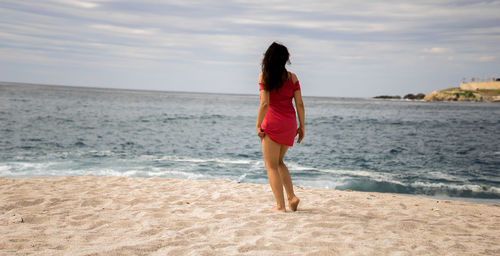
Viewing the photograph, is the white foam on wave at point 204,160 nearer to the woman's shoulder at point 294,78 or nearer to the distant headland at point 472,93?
the woman's shoulder at point 294,78

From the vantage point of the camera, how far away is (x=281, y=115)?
15.1 ft

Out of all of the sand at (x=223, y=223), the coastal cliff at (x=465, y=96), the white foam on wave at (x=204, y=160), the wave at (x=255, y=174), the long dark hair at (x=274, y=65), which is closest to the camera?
the sand at (x=223, y=223)

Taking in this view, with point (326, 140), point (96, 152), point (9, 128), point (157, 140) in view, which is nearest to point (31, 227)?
point (96, 152)

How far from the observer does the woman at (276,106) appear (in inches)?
175

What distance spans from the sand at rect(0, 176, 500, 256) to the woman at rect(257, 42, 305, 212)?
2.78 feet

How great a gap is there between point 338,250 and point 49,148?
13720mm

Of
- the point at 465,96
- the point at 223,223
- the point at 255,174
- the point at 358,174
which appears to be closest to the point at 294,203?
the point at 223,223

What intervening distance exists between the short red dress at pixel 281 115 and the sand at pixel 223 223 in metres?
1.10

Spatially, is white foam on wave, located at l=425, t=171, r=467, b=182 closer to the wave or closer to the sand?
the wave

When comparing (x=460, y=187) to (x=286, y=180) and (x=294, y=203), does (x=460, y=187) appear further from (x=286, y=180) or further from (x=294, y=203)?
(x=286, y=180)

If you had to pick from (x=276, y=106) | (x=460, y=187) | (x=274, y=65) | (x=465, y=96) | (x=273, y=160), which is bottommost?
(x=460, y=187)

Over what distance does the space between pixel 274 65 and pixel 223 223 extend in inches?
83.1

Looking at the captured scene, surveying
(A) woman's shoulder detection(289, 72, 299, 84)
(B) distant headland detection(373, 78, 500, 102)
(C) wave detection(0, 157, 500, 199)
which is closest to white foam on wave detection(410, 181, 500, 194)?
(C) wave detection(0, 157, 500, 199)

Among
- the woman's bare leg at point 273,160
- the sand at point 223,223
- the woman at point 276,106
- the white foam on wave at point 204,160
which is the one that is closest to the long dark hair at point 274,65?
the woman at point 276,106
